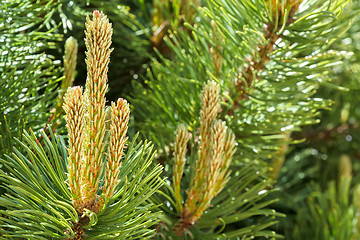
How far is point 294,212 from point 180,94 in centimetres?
33

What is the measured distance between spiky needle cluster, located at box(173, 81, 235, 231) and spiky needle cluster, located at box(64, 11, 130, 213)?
0.08 metres

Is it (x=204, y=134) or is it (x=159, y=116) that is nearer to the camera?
(x=204, y=134)

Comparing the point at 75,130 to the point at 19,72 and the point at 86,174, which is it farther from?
the point at 19,72

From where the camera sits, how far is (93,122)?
255mm

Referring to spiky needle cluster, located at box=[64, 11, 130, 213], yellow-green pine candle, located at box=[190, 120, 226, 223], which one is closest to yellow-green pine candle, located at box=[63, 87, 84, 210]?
spiky needle cluster, located at box=[64, 11, 130, 213]

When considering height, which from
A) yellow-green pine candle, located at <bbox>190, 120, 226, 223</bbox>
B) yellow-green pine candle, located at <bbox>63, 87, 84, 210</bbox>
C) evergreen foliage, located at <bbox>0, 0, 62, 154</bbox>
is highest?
evergreen foliage, located at <bbox>0, 0, 62, 154</bbox>

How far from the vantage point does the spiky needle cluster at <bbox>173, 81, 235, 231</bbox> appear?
319 millimetres

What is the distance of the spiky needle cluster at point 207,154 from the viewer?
1.05ft

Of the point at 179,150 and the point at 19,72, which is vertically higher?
the point at 19,72

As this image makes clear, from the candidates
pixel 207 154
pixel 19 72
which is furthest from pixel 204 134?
pixel 19 72

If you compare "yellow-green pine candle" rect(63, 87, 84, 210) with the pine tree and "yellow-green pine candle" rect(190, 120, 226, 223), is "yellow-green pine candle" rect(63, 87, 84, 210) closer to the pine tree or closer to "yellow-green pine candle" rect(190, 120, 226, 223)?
the pine tree

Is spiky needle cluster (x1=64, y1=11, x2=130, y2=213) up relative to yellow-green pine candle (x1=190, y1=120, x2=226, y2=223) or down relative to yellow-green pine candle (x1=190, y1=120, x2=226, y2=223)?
up

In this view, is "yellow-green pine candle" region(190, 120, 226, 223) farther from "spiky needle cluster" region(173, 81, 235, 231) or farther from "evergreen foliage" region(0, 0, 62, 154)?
"evergreen foliage" region(0, 0, 62, 154)

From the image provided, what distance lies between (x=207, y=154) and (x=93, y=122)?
11 cm
